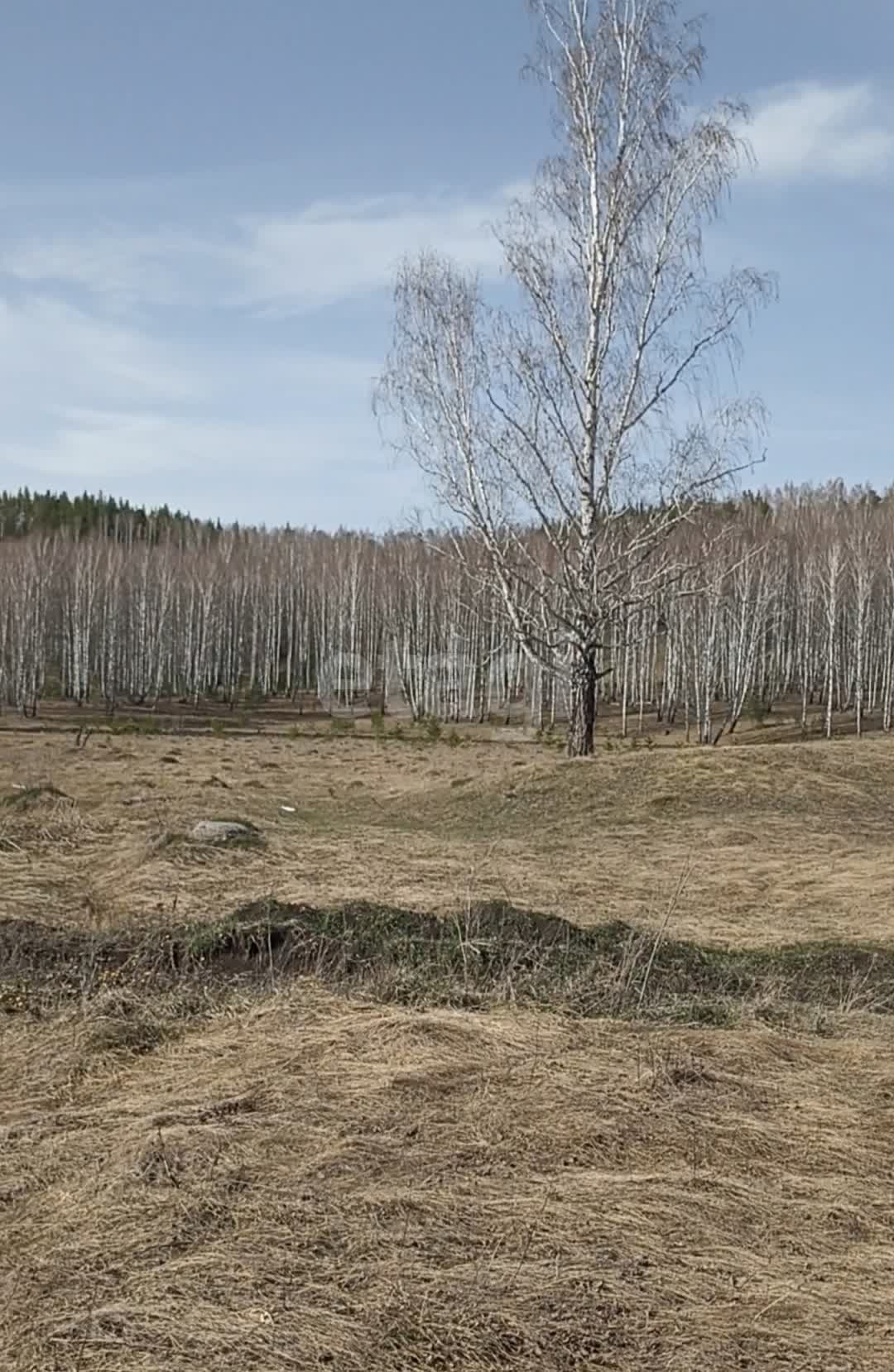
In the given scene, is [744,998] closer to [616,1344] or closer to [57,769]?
[616,1344]

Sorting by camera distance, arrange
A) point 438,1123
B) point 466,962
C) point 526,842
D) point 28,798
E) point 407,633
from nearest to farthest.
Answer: point 438,1123, point 466,962, point 526,842, point 28,798, point 407,633

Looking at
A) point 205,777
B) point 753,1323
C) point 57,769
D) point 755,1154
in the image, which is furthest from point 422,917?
point 57,769

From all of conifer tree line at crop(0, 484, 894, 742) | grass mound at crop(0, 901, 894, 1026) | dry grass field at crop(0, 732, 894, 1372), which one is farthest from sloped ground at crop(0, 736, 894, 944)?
conifer tree line at crop(0, 484, 894, 742)

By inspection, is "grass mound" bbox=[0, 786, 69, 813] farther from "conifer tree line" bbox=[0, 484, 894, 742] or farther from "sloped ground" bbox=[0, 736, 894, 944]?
"conifer tree line" bbox=[0, 484, 894, 742]

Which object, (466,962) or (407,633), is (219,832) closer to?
(466,962)

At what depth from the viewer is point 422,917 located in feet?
22.6

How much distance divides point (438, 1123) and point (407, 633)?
5400cm

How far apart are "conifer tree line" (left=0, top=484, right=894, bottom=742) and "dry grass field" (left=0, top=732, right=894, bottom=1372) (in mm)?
34869

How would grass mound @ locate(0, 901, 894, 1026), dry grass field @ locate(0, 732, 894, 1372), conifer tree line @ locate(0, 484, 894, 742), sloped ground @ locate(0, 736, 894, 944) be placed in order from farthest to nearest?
conifer tree line @ locate(0, 484, 894, 742) → sloped ground @ locate(0, 736, 894, 944) → grass mound @ locate(0, 901, 894, 1026) → dry grass field @ locate(0, 732, 894, 1372)

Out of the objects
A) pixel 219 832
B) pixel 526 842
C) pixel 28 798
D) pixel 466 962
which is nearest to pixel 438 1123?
pixel 466 962

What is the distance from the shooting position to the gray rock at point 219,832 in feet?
33.7

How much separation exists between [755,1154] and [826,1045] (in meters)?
1.33

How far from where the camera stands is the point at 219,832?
1043 centimetres

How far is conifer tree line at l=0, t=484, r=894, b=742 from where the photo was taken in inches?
1911
